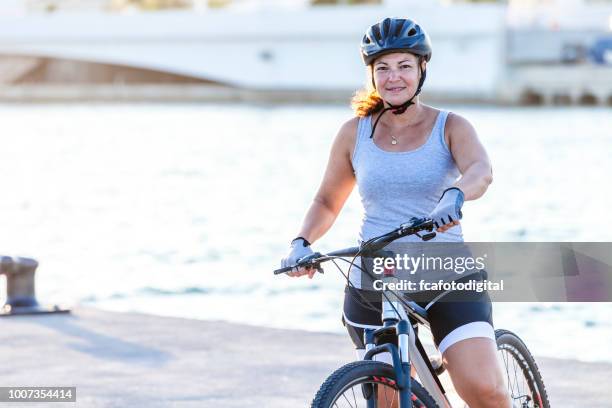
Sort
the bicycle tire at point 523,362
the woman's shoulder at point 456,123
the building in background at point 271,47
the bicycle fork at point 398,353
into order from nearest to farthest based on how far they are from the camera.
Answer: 1. the bicycle fork at point 398,353
2. the woman's shoulder at point 456,123
3. the bicycle tire at point 523,362
4. the building in background at point 271,47

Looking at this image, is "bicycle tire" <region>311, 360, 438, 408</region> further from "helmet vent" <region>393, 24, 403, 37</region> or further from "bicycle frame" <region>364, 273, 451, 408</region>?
"helmet vent" <region>393, 24, 403, 37</region>

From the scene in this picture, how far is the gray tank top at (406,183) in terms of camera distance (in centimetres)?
398

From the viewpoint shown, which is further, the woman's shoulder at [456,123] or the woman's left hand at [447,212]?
the woman's shoulder at [456,123]

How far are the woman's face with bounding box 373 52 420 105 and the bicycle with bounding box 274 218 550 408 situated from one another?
1.55 feet

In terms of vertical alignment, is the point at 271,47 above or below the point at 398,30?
above

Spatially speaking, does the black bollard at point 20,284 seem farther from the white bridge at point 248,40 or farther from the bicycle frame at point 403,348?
the white bridge at point 248,40

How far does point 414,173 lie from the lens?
3.98 m

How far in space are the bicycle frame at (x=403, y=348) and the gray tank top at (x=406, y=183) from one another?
21 cm

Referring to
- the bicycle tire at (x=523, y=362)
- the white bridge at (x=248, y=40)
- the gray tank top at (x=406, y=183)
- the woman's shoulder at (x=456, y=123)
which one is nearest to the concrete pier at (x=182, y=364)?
the bicycle tire at (x=523, y=362)

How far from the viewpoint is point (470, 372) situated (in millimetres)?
3869

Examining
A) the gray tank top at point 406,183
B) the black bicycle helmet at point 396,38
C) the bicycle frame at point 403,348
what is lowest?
the bicycle frame at point 403,348

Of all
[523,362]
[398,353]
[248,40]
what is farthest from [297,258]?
[248,40]

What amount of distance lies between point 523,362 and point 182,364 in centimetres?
273

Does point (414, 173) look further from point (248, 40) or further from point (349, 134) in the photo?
point (248, 40)
